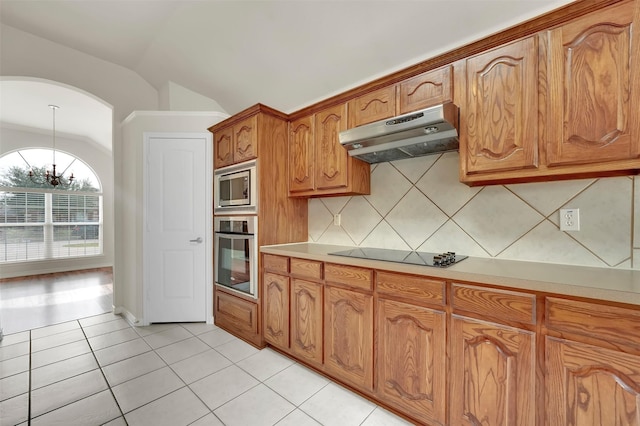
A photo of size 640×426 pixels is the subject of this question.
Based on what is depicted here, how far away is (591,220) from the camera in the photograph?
1420mm

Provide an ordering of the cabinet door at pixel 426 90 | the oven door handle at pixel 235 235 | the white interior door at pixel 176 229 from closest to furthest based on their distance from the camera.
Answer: the cabinet door at pixel 426 90, the oven door handle at pixel 235 235, the white interior door at pixel 176 229

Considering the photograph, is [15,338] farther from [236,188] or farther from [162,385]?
[236,188]

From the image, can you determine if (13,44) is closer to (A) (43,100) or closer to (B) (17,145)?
(A) (43,100)

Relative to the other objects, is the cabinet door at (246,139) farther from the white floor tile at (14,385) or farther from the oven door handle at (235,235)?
the white floor tile at (14,385)

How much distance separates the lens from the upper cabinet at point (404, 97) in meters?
1.64

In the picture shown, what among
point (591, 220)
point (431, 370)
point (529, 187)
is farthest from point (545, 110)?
point (431, 370)

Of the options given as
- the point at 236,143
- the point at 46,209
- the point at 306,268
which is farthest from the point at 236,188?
the point at 46,209

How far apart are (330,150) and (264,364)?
183 centimetres

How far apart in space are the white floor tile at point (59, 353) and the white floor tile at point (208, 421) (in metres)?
1.56

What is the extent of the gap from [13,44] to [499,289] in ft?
15.4

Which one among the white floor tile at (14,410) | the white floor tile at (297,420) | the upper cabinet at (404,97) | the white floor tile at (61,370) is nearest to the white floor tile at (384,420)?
the white floor tile at (297,420)

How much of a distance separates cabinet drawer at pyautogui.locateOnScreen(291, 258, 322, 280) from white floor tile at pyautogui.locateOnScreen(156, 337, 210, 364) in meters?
1.18

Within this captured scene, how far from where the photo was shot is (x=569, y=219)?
147 cm

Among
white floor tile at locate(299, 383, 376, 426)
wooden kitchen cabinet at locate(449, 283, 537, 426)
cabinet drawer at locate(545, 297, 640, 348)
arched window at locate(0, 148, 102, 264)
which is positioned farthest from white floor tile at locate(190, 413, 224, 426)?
arched window at locate(0, 148, 102, 264)
